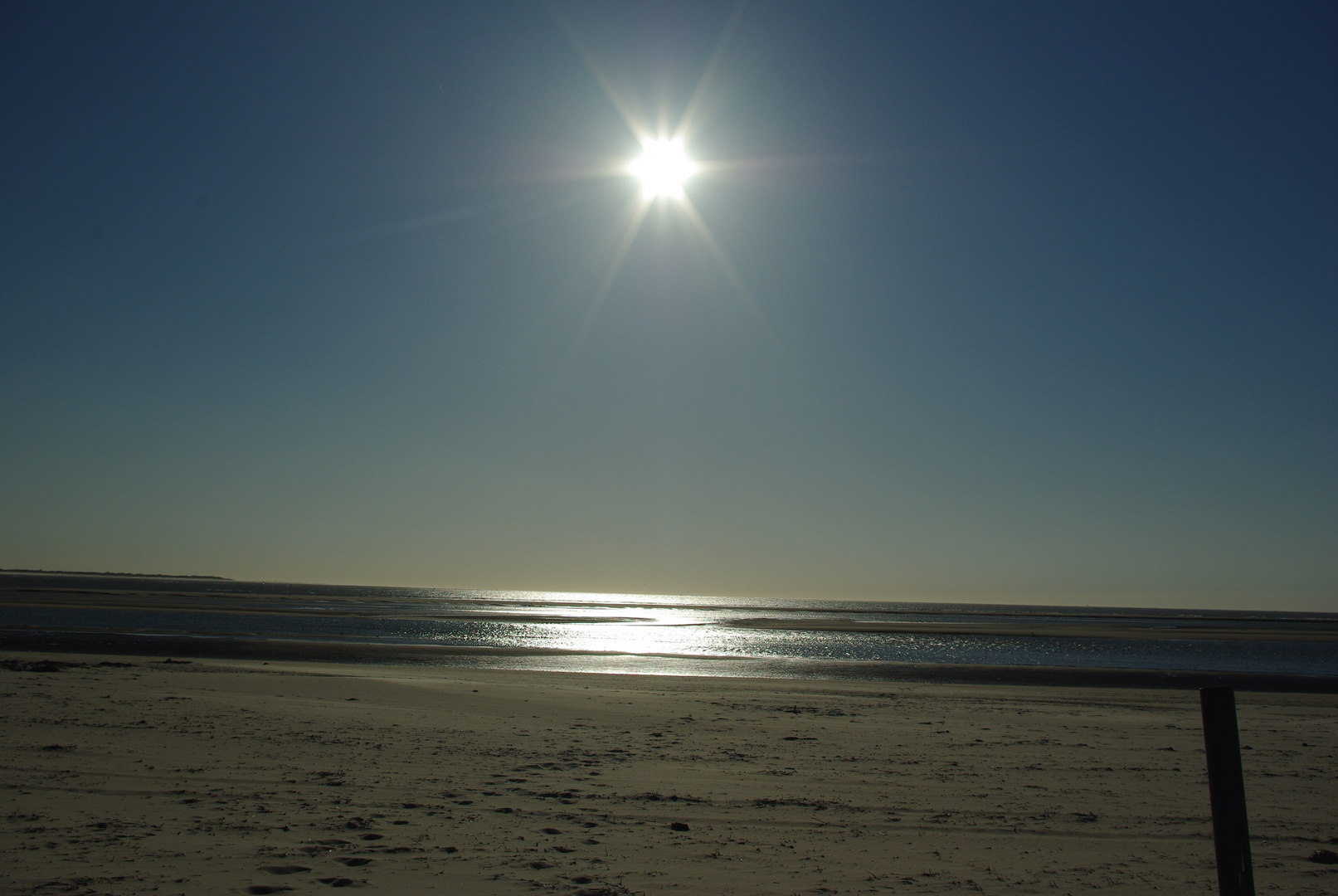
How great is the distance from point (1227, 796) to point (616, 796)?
6.05 metres

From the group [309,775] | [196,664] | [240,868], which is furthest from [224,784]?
[196,664]

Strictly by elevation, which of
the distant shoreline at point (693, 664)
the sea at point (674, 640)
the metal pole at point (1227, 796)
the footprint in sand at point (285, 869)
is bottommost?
the footprint in sand at point (285, 869)

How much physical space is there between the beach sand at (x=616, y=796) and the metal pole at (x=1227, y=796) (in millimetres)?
2128

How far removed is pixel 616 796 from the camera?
8.72 metres

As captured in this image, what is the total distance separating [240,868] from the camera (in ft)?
20.1

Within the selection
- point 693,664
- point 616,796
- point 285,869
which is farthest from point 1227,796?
point 693,664

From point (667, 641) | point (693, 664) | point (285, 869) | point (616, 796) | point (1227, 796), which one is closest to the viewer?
point (1227, 796)

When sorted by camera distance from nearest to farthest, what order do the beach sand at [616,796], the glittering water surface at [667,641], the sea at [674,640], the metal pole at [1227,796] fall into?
the metal pole at [1227,796] → the beach sand at [616,796] → the sea at [674,640] → the glittering water surface at [667,641]

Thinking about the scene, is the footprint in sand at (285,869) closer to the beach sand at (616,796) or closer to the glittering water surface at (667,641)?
the beach sand at (616,796)

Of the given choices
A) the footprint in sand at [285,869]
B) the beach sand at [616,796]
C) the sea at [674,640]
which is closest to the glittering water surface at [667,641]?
the sea at [674,640]

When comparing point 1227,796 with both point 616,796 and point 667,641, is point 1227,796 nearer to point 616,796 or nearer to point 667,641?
point 616,796

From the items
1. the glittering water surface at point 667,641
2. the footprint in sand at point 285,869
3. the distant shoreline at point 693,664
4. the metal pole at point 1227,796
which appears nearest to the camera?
the metal pole at point 1227,796

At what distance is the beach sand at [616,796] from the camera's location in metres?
6.37

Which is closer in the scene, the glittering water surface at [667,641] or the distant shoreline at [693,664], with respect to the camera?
the distant shoreline at [693,664]
